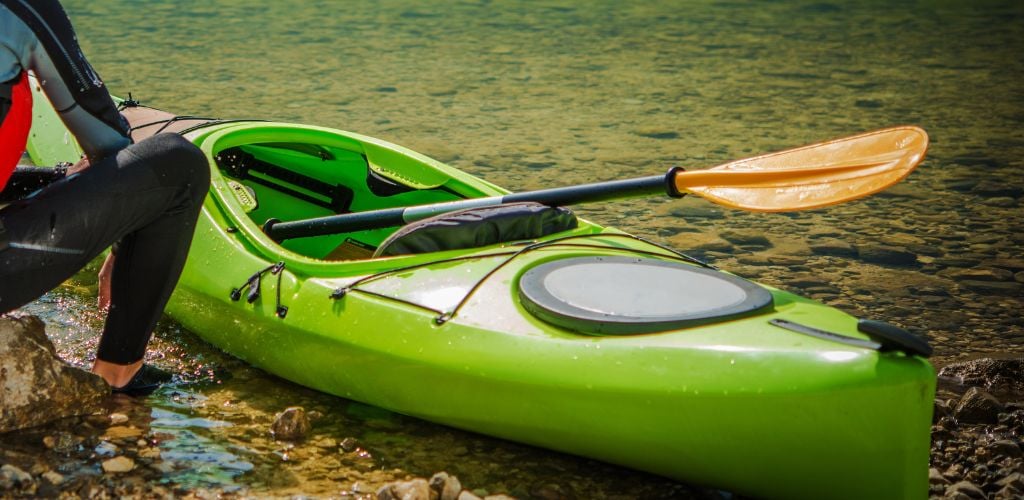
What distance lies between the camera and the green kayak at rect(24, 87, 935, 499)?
8.72 feet

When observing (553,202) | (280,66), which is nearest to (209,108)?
(280,66)

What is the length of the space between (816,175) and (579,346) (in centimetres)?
87

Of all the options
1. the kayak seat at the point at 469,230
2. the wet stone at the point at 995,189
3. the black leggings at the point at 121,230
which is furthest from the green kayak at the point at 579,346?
the wet stone at the point at 995,189

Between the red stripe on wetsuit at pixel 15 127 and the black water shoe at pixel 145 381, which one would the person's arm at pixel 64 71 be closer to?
the red stripe on wetsuit at pixel 15 127

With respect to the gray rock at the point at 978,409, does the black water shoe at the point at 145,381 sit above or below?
below

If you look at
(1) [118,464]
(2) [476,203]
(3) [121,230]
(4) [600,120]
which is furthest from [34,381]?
(4) [600,120]

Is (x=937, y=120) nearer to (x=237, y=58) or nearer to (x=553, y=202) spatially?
(x=553, y=202)

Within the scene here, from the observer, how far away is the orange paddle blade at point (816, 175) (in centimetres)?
319

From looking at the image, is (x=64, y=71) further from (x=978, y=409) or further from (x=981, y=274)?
(x=981, y=274)

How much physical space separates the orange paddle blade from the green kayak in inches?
9.0

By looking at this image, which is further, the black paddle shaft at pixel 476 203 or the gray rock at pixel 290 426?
the black paddle shaft at pixel 476 203

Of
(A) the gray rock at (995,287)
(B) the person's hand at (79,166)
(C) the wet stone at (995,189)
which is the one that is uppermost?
(B) the person's hand at (79,166)

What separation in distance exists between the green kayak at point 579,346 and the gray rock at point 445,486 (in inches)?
11.2

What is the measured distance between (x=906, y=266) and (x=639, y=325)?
2.10 m
